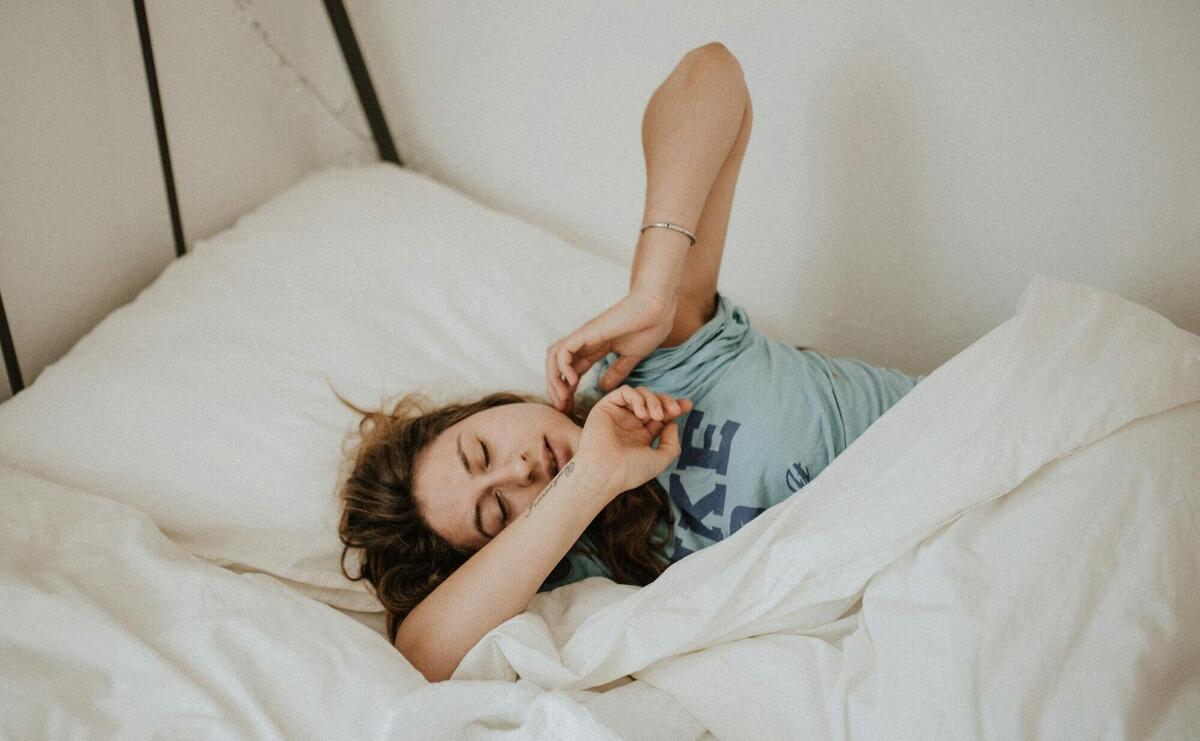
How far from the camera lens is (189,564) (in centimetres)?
86

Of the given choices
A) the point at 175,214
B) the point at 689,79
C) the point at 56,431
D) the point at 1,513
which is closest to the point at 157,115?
the point at 175,214

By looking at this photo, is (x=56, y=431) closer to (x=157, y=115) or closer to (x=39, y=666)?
(x=39, y=666)

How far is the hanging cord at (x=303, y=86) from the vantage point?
1.47 metres

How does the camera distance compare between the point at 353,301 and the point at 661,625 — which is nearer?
the point at 661,625

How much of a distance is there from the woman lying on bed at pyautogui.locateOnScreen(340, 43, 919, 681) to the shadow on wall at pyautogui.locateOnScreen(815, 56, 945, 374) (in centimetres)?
20

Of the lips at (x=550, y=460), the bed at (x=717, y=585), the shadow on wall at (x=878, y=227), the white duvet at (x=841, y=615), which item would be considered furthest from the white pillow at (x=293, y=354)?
the shadow on wall at (x=878, y=227)

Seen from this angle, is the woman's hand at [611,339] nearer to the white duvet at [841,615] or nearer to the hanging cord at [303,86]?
the white duvet at [841,615]

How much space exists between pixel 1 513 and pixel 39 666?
8.8 inches

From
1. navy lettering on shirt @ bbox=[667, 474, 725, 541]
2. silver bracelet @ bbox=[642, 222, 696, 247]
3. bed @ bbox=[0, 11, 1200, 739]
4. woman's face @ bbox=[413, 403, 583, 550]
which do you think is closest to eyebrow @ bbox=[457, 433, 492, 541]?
woman's face @ bbox=[413, 403, 583, 550]

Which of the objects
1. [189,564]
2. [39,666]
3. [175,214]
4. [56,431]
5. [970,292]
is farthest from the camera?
[175,214]

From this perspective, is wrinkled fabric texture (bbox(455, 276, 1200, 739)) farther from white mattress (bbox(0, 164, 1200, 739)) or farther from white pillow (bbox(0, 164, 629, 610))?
white pillow (bbox(0, 164, 629, 610))

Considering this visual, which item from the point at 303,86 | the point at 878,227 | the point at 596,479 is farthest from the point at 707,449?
the point at 303,86

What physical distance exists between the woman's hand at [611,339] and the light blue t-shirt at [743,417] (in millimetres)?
50

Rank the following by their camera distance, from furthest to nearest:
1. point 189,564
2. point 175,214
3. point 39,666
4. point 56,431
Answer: point 175,214 < point 56,431 < point 189,564 < point 39,666
